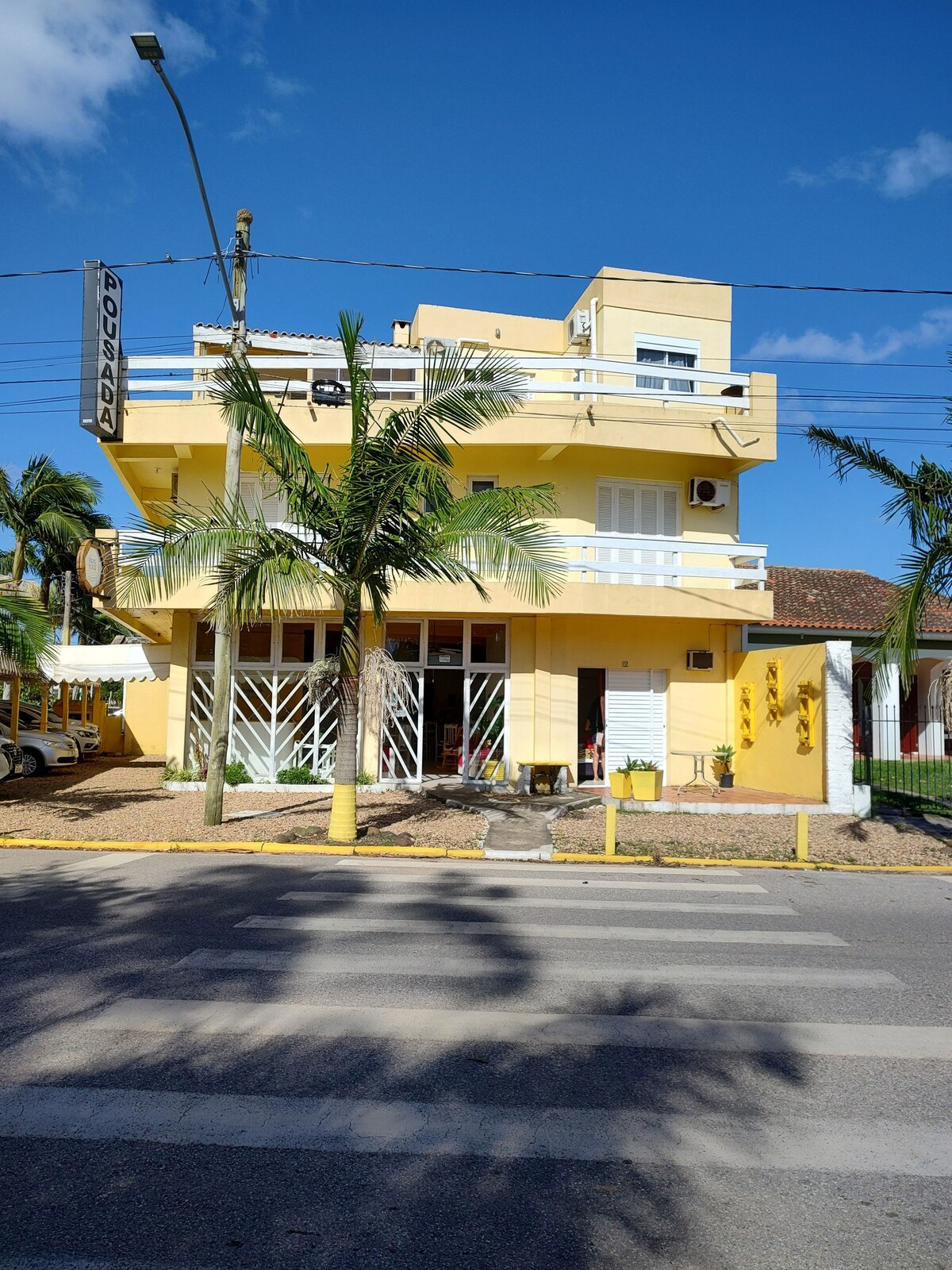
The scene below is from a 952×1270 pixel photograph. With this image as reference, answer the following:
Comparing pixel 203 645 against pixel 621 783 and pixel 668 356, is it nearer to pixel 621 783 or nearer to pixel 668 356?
pixel 621 783

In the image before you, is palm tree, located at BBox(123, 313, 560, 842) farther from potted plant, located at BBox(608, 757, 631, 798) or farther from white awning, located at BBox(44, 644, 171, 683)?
white awning, located at BBox(44, 644, 171, 683)

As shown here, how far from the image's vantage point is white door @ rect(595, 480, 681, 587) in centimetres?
1981

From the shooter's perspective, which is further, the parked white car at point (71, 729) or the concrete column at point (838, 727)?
the parked white car at point (71, 729)

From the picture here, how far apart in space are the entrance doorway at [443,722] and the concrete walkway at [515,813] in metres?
0.93

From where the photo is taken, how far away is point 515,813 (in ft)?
51.4

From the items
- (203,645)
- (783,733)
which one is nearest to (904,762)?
(783,733)

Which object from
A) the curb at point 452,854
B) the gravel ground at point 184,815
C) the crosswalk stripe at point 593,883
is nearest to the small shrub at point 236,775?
the gravel ground at point 184,815

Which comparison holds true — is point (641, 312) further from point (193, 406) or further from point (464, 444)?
point (193, 406)

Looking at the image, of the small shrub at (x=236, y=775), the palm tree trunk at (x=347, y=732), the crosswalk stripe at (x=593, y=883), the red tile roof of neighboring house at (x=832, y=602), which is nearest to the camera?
the crosswalk stripe at (x=593, y=883)

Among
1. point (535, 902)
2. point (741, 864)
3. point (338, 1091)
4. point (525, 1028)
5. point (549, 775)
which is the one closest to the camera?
point (338, 1091)

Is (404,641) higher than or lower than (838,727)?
higher

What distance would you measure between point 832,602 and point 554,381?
12600mm

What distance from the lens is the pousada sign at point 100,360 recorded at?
1786 centimetres

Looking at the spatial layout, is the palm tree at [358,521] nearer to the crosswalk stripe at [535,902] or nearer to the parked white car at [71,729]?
the crosswalk stripe at [535,902]
